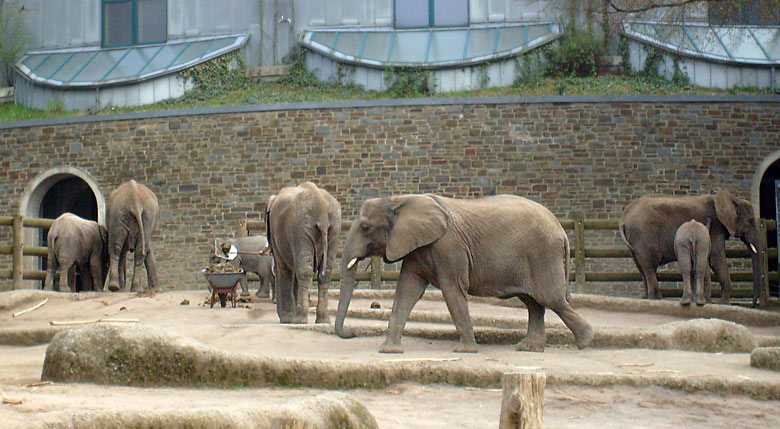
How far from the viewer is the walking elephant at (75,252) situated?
15406mm

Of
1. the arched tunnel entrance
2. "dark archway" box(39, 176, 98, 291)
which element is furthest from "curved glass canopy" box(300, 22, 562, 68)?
"dark archway" box(39, 176, 98, 291)

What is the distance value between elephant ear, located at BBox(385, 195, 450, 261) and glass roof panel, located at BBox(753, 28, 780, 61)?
1655cm

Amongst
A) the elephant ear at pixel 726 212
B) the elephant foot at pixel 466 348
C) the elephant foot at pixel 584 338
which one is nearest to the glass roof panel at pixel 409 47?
the elephant ear at pixel 726 212

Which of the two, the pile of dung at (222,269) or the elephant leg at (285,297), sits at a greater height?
the pile of dung at (222,269)

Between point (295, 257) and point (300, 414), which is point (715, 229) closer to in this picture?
point (295, 257)

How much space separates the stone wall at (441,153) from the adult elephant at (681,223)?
555cm

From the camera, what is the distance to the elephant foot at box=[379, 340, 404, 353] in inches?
339

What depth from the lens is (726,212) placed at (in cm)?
1473

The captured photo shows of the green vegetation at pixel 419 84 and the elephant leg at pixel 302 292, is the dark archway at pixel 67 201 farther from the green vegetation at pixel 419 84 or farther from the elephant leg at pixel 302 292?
the elephant leg at pixel 302 292

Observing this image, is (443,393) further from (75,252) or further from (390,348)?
(75,252)

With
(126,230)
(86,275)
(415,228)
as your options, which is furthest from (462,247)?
(86,275)

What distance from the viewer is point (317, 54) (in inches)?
953

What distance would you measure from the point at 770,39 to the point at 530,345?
690 inches

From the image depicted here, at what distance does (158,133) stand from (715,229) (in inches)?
515
